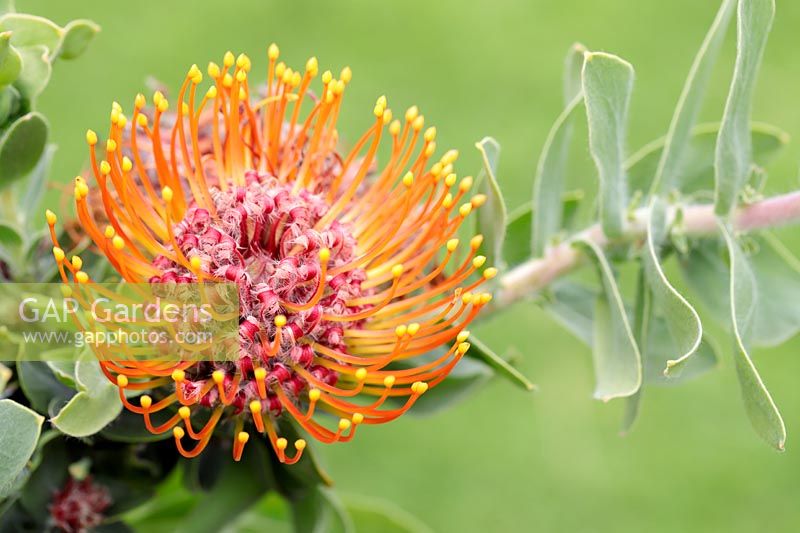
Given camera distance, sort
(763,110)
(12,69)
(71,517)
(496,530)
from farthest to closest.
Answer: (763,110) → (496,530) → (71,517) → (12,69)

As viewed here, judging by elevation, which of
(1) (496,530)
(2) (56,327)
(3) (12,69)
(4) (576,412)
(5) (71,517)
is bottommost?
(1) (496,530)

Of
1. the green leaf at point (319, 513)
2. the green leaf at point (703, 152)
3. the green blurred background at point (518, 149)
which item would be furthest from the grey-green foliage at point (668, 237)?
the green blurred background at point (518, 149)

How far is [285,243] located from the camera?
67 cm

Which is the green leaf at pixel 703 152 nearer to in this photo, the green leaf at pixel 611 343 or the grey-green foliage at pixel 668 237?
the grey-green foliage at pixel 668 237

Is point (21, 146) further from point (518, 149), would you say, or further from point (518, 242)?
point (518, 149)

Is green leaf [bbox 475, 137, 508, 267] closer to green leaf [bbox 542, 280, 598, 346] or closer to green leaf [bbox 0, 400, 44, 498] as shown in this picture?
green leaf [bbox 542, 280, 598, 346]

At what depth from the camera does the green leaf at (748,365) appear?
0.62 metres

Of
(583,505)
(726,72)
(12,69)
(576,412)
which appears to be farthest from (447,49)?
(12,69)

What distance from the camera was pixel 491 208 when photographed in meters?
0.73

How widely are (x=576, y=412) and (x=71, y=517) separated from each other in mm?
→ 1719

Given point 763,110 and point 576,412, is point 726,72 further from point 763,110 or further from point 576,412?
point 576,412

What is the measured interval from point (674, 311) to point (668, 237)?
15 centimetres

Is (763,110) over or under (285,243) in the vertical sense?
under

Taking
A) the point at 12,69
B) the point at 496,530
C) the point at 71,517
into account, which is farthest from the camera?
the point at 496,530
